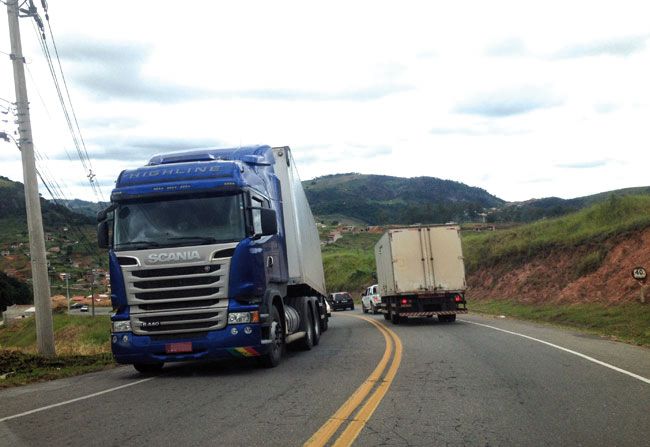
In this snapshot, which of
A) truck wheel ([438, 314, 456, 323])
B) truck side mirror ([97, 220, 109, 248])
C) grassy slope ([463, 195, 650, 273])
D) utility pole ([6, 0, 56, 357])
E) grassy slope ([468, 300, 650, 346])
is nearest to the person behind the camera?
truck side mirror ([97, 220, 109, 248])

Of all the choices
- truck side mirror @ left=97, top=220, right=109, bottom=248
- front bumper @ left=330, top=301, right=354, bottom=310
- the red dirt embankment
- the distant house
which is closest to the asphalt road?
truck side mirror @ left=97, top=220, right=109, bottom=248

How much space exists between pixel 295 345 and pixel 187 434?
9.18 m

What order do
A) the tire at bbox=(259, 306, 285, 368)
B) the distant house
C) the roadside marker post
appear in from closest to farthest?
the tire at bbox=(259, 306, 285, 368) → the roadside marker post → the distant house

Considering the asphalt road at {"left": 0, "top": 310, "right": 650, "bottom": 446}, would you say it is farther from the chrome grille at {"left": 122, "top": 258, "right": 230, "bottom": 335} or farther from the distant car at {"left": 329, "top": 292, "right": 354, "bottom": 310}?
the distant car at {"left": 329, "top": 292, "right": 354, "bottom": 310}

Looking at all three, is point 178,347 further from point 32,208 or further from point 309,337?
point 32,208

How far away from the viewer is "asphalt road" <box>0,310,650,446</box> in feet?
20.1

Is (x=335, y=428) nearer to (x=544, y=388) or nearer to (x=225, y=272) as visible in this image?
(x=544, y=388)

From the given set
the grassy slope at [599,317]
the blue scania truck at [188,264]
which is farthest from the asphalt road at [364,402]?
the grassy slope at [599,317]

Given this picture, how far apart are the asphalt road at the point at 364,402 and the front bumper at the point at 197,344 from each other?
1.36 ft

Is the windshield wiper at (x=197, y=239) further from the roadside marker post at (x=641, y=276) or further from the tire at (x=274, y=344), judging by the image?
the roadside marker post at (x=641, y=276)

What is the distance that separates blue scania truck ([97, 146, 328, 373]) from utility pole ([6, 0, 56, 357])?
4.90 meters

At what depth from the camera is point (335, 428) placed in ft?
20.7

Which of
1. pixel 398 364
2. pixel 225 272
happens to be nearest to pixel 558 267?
pixel 398 364

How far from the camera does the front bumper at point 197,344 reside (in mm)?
10102
